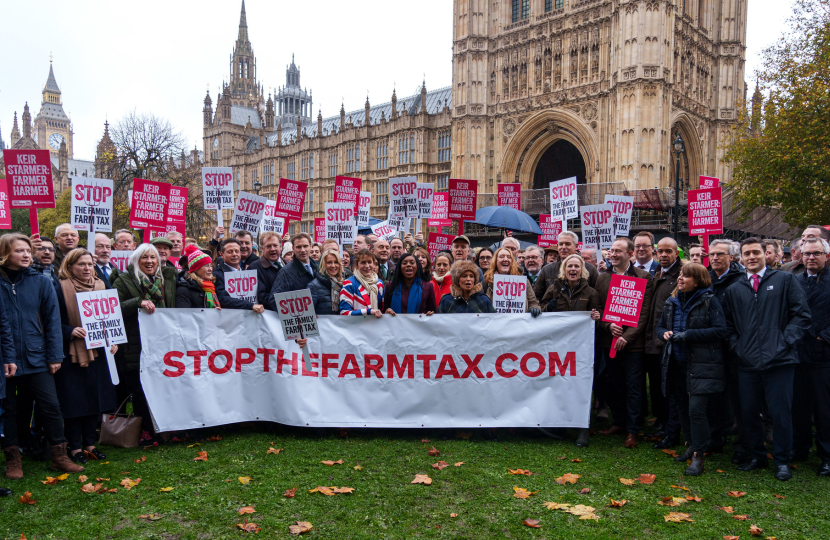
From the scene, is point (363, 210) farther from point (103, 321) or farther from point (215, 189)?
point (103, 321)

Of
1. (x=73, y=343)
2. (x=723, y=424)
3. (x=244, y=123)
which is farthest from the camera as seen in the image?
(x=244, y=123)

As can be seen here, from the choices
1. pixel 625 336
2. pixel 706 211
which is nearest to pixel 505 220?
pixel 706 211

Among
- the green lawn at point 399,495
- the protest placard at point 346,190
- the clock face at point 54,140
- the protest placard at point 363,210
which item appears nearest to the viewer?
the green lawn at point 399,495

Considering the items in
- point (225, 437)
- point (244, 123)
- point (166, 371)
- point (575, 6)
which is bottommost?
point (225, 437)

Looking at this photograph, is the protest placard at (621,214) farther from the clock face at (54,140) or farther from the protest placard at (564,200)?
the clock face at (54,140)

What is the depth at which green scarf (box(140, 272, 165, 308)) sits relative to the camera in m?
5.96

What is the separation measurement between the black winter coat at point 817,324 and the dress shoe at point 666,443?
4.84ft

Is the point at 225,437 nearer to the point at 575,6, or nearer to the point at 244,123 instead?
the point at 575,6

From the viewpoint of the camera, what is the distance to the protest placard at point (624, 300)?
5844 millimetres

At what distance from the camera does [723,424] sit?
6008 millimetres

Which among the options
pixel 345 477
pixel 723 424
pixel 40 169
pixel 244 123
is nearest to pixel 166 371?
pixel 345 477

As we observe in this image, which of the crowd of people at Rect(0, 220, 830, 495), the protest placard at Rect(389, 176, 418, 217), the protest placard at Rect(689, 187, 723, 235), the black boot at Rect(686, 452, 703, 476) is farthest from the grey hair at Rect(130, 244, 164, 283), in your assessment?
the protest placard at Rect(689, 187, 723, 235)

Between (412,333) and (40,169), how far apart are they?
244 inches

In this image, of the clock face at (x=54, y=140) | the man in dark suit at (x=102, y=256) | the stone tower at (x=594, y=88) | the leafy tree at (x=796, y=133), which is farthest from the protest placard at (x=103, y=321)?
the clock face at (x=54, y=140)
